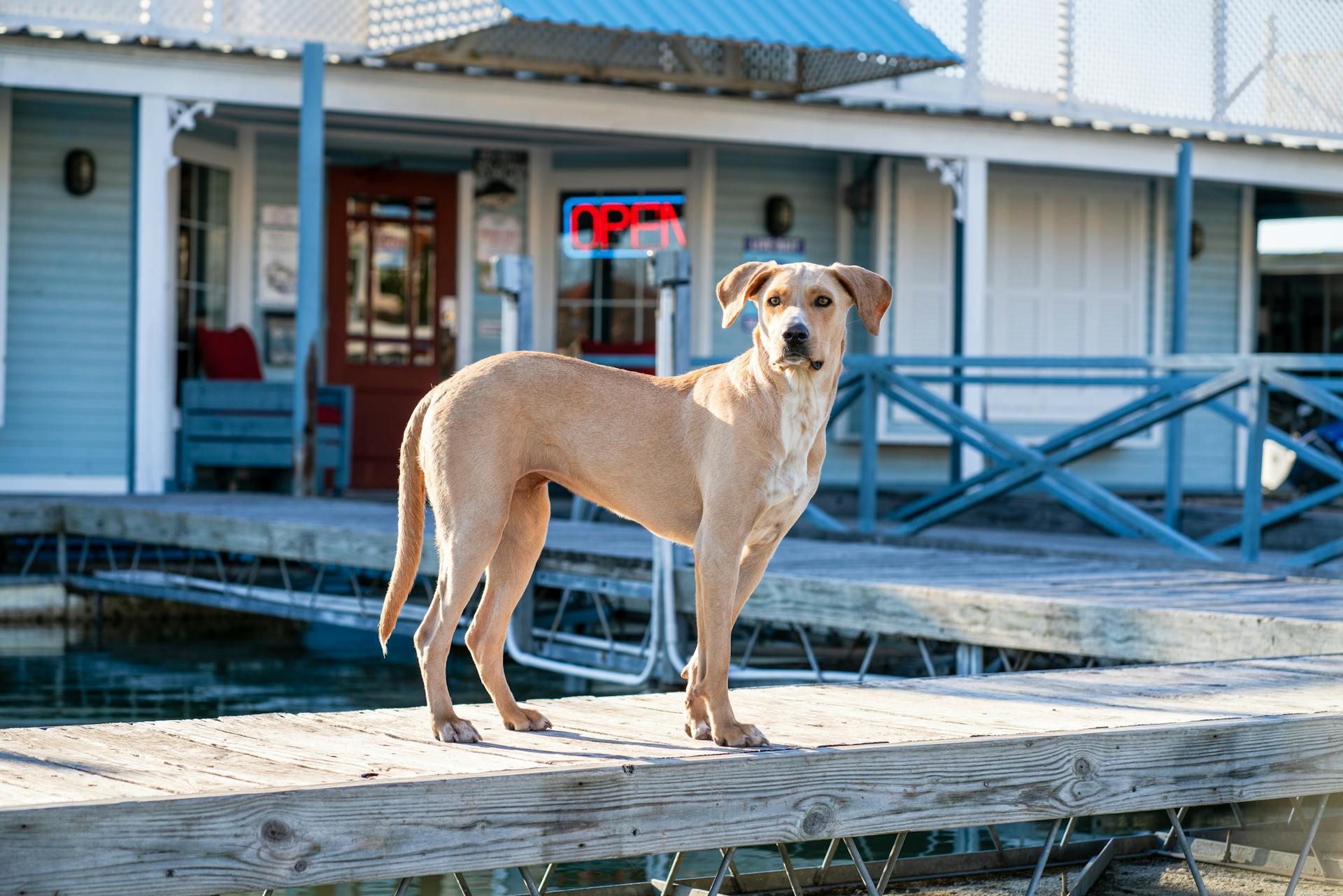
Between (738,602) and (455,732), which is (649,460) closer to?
(738,602)

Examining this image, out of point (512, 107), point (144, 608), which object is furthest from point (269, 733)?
point (512, 107)

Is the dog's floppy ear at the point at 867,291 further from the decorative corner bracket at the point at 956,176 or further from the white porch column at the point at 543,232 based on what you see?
the white porch column at the point at 543,232

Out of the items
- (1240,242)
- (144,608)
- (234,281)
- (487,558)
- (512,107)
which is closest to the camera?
(487,558)

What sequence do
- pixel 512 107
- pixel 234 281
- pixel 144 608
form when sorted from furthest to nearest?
pixel 234 281 → pixel 512 107 → pixel 144 608

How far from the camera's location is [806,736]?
335 centimetres

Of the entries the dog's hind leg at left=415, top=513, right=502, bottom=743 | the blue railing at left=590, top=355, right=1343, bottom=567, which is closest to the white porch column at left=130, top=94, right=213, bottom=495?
the blue railing at left=590, top=355, right=1343, bottom=567

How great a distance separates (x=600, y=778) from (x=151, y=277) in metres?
8.39

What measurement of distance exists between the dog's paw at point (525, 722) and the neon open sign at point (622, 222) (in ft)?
8.83

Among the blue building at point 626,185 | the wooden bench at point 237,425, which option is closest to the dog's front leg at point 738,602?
the blue building at point 626,185

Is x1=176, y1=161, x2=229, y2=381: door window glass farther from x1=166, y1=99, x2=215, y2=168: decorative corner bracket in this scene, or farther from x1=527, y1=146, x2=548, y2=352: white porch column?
x1=527, y1=146, x2=548, y2=352: white porch column

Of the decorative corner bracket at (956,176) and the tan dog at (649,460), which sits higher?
the decorative corner bracket at (956,176)

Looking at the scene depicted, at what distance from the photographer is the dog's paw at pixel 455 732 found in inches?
128

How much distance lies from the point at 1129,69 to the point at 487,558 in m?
10.6

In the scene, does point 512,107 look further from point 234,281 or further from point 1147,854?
point 1147,854
